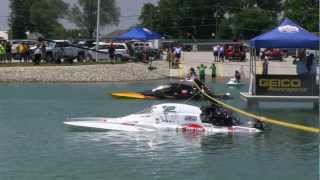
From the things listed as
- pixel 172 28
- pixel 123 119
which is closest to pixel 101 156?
pixel 123 119

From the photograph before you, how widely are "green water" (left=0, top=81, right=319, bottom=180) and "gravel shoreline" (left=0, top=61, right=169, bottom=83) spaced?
1941cm

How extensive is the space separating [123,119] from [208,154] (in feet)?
20.3

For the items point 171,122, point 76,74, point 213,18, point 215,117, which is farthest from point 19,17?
point 215,117

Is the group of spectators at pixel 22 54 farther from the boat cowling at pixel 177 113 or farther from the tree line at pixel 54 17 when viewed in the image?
the tree line at pixel 54 17

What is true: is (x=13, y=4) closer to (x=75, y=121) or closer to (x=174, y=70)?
(x=174, y=70)

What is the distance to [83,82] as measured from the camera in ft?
184

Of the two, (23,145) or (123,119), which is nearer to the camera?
(23,145)

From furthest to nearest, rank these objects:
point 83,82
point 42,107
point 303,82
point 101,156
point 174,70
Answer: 1. point 174,70
2. point 83,82
3. point 42,107
4. point 303,82
5. point 101,156

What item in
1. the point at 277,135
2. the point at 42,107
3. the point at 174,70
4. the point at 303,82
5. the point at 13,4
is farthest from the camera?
the point at 13,4

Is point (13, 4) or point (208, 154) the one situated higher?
point (13, 4)

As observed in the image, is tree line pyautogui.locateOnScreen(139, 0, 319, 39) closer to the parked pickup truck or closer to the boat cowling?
the parked pickup truck

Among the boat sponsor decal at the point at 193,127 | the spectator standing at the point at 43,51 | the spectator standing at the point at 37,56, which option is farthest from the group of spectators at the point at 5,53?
the boat sponsor decal at the point at 193,127

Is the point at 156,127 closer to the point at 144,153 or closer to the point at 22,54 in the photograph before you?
the point at 144,153

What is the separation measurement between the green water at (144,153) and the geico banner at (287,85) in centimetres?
92
